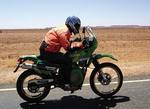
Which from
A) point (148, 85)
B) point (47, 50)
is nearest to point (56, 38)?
point (47, 50)

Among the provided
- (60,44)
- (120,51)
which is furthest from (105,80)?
(120,51)

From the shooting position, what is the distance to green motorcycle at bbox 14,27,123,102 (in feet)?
24.4

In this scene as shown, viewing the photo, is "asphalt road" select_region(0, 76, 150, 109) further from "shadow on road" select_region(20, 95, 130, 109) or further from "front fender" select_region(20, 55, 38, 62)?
"front fender" select_region(20, 55, 38, 62)

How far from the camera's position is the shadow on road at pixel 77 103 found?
23.4ft

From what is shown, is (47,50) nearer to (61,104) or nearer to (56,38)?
(56,38)

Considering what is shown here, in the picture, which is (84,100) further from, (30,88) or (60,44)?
(60,44)

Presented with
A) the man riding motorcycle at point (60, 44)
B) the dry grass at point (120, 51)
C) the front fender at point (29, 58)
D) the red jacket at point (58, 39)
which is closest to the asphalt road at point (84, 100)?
the man riding motorcycle at point (60, 44)

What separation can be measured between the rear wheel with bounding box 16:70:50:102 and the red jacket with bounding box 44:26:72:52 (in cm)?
63

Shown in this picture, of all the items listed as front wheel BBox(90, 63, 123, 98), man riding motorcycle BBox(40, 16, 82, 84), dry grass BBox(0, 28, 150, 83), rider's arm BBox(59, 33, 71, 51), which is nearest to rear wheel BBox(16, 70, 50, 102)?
man riding motorcycle BBox(40, 16, 82, 84)

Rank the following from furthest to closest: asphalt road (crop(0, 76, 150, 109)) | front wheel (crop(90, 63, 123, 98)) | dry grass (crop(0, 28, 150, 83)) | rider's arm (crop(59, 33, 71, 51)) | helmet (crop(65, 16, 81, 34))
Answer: dry grass (crop(0, 28, 150, 83)), front wheel (crop(90, 63, 123, 98)), helmet (crop(65, 16, 81, 34)), rider's arm (crop(59, 33, 71, 51)), asphalt road (crop(0, 76, 150, 109))

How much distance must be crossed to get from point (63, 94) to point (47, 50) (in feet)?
3.85

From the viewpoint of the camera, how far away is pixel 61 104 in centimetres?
730

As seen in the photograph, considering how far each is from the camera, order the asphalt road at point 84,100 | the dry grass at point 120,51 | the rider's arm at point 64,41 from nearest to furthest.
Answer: the asphalt road at point 84,100, the rider's arm at point 64,41, the dry grass at point 120,51

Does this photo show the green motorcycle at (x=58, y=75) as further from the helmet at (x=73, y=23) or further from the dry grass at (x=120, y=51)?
the dry grass at (x=120, y=51)
